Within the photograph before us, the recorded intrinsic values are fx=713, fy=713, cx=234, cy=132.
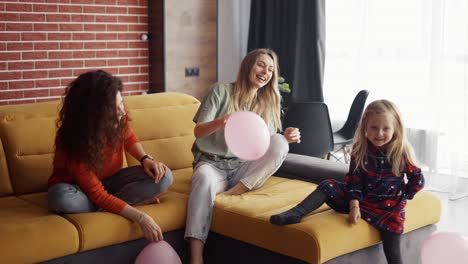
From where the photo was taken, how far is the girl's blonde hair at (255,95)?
3584mm

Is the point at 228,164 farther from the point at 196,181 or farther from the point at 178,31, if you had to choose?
the point at 178,31

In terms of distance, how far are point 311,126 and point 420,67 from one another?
1.41 metres

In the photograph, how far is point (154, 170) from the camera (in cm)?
324

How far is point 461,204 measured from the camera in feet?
16.7

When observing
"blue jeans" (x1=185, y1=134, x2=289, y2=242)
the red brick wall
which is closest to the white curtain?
the red brick wall

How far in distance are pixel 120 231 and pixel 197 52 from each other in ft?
9.78

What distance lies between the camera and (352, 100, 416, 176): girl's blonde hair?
313 centimetres

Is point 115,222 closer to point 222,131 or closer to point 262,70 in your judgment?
point 222,131

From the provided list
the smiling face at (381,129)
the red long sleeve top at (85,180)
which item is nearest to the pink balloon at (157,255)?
the red long sleeve top at (85,180)

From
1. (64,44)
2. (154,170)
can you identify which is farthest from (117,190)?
(64,44)

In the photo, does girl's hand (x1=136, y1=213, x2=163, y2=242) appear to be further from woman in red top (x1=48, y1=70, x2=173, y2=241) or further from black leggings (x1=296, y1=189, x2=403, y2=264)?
black leggings (x1=296, y1=189, x2=403, y2=264)

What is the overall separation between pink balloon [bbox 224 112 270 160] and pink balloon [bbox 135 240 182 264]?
0.54m

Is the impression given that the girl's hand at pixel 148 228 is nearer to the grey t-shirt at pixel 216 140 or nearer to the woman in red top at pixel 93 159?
the woman in red top at pixel 93 159

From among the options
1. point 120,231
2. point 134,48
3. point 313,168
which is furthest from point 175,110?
point 134,48
